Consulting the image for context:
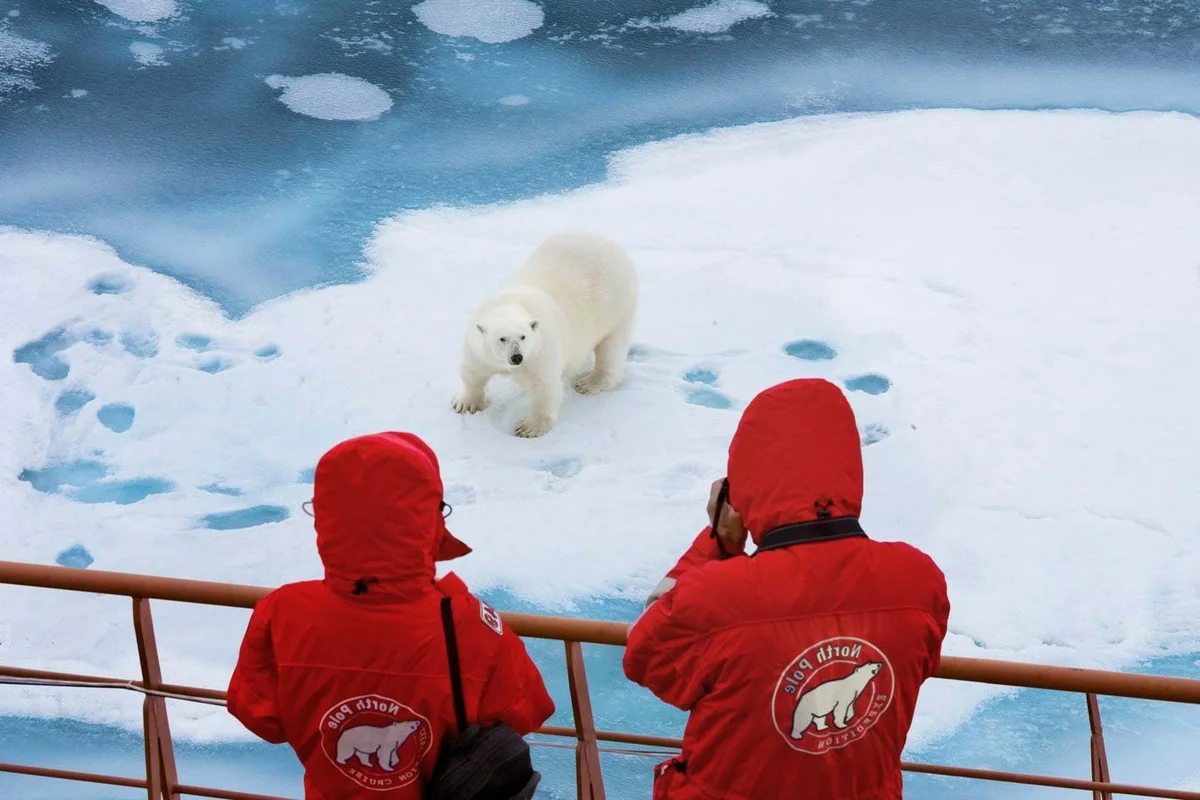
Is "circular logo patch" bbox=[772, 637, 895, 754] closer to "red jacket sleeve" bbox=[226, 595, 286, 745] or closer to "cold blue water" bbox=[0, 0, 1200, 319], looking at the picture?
A: "red jacket sleeve" bbox=[226, 595, 286, 745]

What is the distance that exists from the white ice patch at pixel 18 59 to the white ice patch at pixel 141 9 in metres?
0.39

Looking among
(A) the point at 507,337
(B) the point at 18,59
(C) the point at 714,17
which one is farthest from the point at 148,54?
(A) the point at 507,337

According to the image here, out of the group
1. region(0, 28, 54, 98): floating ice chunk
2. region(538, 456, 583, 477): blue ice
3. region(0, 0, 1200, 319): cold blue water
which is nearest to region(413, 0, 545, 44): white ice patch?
region(0, 0, 1200, 319): cold blue water

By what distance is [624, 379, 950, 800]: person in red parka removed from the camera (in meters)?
1.12

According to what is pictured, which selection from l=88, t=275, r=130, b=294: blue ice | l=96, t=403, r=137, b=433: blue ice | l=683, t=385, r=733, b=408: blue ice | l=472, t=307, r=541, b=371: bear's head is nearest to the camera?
l=472, t=307, r=541, b=371: bear's head

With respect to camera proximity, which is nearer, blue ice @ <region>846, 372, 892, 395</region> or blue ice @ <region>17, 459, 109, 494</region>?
blue ice @ <region>17, 459, 109, 494</region>

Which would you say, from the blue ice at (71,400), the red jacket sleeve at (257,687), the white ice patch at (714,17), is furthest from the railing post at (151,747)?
the white ice patch at (714,17)

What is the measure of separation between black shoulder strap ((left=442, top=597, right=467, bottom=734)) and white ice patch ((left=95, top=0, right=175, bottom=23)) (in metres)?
4.78

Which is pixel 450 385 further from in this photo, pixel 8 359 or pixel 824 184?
pixel 824 184

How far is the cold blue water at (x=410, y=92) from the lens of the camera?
429 centimetres

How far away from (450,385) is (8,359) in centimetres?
132

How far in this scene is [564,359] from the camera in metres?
3.31

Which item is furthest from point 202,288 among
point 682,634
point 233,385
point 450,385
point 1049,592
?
point 682,634

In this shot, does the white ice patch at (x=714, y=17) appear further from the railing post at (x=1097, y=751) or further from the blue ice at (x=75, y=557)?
the railing post at (x=1097, y=751)
